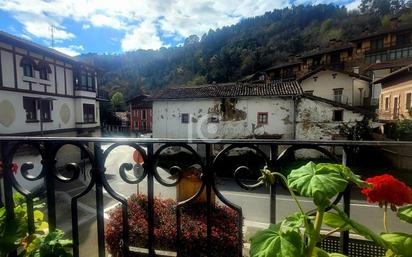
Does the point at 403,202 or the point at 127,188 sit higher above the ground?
the point at 403,202

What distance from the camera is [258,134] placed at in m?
17.8

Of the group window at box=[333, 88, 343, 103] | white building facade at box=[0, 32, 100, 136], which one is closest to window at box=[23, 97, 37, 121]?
white building facade at box=[0, 32, 100, 136]

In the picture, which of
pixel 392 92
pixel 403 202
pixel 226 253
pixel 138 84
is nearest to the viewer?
pixel 403 202

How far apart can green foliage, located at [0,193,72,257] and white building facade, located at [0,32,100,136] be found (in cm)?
1488

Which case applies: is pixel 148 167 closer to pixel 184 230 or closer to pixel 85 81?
pixel 184 230

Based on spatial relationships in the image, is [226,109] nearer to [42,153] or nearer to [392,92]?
[392,92]

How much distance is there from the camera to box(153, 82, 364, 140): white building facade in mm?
16703

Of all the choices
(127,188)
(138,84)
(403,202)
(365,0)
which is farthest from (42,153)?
(365,0)

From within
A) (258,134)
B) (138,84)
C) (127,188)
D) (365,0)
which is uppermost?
(365,0)

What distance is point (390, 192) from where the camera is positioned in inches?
35.4

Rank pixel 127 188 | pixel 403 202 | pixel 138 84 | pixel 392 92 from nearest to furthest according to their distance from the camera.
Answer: pixel 403 202
pixel 127 188
pixel 392 92
pixel 138 84

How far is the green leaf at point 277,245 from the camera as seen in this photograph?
2.51 feet

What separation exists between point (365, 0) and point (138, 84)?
182ft

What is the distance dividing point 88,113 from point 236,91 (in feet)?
40.6
